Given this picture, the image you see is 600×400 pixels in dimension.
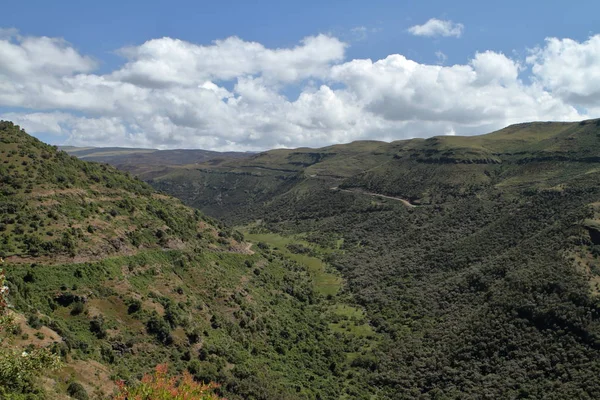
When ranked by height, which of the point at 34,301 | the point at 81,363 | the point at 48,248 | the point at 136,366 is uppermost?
the point at 48,248

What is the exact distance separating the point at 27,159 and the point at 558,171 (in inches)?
5625

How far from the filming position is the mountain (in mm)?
51969

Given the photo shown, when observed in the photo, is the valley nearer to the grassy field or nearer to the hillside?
the hillside

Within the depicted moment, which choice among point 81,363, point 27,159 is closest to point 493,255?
point 81,363

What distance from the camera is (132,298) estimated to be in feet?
157

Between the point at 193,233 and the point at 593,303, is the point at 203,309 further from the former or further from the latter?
the point at 593,303

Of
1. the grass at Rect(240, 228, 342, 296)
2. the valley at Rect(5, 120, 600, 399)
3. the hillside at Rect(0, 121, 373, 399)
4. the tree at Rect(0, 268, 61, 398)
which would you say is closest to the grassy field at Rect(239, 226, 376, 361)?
the grass at Rect(240, 228, 342, 296)

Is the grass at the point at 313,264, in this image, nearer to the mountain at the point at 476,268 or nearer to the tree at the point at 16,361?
the mountain at the point at 476,268

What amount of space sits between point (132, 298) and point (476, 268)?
66.2 m

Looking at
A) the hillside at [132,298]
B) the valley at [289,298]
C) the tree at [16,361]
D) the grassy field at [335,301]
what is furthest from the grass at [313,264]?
the tree at [16,361]

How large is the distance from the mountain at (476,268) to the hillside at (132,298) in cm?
1166

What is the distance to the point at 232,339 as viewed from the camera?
55094 millimetres

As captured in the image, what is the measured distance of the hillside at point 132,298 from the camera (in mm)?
37969

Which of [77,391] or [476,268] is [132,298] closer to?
[77,391]
